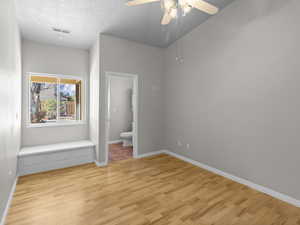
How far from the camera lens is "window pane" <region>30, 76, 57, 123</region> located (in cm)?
353

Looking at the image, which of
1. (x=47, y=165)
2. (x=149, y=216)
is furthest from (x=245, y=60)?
(x=47, y=165)

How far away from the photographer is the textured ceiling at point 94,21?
249cm

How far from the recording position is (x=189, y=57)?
359 cm

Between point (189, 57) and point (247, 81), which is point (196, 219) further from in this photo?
point (189, 57)

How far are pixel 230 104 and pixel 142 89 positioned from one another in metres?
2.09

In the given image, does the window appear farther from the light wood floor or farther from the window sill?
the light wood floor

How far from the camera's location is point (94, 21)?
2900 millimetres

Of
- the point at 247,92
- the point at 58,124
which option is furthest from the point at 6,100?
the point at 247,92

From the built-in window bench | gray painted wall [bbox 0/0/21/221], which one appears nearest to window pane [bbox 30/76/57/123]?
the built-in window bench

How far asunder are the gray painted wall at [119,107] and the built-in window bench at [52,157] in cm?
185

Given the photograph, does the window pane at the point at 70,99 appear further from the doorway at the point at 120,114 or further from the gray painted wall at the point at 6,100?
the gray painted wall at the point at 6,100

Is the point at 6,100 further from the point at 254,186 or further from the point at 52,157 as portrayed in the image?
the point at 254,186

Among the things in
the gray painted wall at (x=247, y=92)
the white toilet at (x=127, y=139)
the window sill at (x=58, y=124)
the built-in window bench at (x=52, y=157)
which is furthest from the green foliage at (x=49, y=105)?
the gray painted wall at (x=247, y=92)

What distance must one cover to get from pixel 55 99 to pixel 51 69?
74 centimetres
